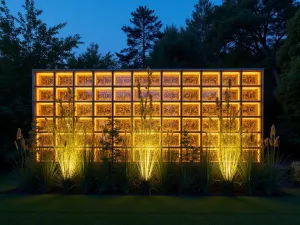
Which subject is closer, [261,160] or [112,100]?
[261,160]

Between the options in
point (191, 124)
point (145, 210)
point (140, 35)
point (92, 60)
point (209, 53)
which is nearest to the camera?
point (145, 210)

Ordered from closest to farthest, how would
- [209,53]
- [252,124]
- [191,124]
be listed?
[252,124] < [191,124] < [209,53]

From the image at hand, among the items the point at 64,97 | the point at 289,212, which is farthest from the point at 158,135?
the point at 64,97

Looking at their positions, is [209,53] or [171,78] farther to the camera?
[209,53]

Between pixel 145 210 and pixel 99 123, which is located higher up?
pixel 99 123

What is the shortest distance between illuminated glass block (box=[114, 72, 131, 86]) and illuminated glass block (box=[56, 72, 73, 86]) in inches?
40.4

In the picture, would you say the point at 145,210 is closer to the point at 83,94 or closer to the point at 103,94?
the point at 103,94

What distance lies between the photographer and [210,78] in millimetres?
6598

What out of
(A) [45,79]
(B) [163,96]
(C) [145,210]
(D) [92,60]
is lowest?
(C) [145,210]

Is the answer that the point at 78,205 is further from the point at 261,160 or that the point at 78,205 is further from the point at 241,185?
the point at 261,160

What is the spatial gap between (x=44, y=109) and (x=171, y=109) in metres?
2.86

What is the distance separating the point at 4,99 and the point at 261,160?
21.5ft

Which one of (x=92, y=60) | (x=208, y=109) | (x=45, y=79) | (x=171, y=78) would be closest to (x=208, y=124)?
(x=208, y=109)

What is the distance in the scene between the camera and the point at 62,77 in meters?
6.68
